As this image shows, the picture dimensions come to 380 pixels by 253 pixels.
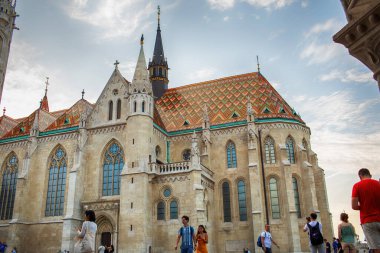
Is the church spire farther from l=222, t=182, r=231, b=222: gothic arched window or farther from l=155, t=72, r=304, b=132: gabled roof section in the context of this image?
l=222, t=182, r=231, b=222: gothic arched window

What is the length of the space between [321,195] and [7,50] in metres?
32.0

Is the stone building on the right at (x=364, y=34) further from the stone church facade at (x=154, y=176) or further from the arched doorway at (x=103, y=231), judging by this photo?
the arched doorway at (x=103, y=231)

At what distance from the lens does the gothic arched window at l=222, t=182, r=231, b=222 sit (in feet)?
92.1

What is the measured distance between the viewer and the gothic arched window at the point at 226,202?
28078mm

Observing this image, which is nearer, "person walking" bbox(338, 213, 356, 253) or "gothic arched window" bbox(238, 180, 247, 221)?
"person walking" bbox(338, 213, 356, 253)

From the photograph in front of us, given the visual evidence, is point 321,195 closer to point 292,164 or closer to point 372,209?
point 292,164

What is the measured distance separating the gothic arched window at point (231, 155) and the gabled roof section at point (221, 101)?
86.6 inches

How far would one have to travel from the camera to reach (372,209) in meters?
5.28

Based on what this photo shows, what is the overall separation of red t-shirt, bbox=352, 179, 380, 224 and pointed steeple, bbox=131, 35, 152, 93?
2359 cm

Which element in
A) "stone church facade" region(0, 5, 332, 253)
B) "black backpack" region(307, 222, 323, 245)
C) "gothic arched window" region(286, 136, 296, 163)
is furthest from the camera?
"gothic arched window" region(286, 136, 296, 163)

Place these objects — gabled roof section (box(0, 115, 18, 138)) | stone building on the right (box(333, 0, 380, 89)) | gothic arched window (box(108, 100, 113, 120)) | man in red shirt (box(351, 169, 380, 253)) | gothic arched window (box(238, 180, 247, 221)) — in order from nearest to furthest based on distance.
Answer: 1. stone building on the right (box(333, 0, 380, 89))
2. man in red shirt (box(351, 169, 380, 253))
3. gothic arched window (box(238, 180, 247, 221))
4. gothic arched window (box(108, 100, 113, 120))
5. gabled roof section (box(0, 115, 18, 138))

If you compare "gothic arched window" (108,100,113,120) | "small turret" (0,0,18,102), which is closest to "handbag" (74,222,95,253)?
"gothic arched window" (108,100,113,120)

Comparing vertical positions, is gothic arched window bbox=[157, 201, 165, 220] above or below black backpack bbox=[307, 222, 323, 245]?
above

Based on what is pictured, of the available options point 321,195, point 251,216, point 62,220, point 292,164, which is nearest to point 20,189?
point 62,220
